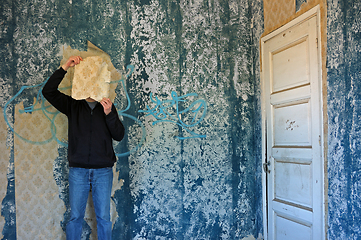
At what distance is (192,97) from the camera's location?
2832 millimetres

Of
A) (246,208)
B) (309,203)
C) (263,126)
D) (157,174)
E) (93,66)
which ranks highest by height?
(93,66)

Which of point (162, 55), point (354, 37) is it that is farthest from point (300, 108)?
point (162, 55)

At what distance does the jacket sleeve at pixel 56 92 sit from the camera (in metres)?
2.09

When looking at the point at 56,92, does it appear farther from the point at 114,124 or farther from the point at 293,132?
the point at 293,132

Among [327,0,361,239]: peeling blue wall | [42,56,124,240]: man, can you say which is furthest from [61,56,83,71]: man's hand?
[327,0,361,239]: peeling blue wall

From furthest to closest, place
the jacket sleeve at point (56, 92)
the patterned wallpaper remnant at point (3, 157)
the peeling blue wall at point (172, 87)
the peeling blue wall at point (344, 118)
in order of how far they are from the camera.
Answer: the peeling blue wall at point (172, 87), the patterned wallpaper remnant at point (3, 157), the jacket sleeve at point (56, 92), the peeling blue wall at point (344, 118)

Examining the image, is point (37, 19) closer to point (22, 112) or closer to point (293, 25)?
point (22, 112)

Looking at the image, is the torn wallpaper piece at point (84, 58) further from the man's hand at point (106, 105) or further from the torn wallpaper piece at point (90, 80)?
Answer: the man's hand at point (106, 105)

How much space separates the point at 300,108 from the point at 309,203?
2.68 ft

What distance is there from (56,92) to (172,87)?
1.11 metres

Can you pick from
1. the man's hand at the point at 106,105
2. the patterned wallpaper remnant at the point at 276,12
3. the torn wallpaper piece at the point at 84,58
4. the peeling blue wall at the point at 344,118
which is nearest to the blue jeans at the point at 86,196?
the man's hand at the point at 106,105

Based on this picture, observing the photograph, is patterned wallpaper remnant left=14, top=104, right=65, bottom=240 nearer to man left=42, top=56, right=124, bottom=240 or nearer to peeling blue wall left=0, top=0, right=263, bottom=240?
peeling blue wall left=0, top=0, right=263, bottom=240

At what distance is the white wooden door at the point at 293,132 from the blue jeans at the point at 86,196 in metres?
1.62

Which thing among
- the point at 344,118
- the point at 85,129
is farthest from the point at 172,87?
the point at 344,118
